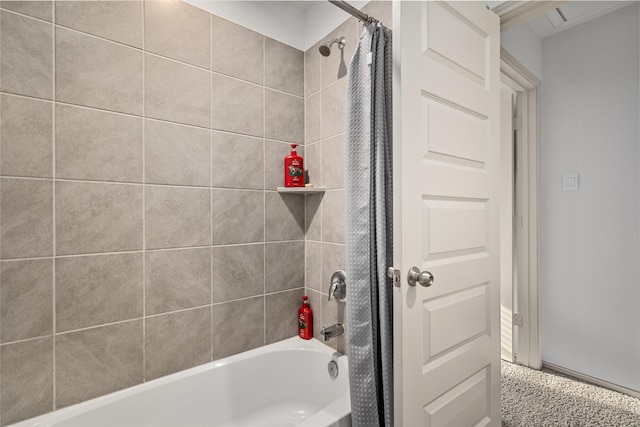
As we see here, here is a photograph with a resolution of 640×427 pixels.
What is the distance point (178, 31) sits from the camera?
1336 mm

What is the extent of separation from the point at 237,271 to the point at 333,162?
31.3 inches

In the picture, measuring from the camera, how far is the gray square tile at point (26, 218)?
984mm

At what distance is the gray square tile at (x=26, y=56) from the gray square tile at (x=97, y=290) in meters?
0.64

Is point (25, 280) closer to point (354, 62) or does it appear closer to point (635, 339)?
point (354, 62)

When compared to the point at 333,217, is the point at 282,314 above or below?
below

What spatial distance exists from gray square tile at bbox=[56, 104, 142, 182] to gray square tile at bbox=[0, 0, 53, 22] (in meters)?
0.33

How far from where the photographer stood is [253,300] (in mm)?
1576

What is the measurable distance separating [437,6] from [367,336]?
48.1 inches

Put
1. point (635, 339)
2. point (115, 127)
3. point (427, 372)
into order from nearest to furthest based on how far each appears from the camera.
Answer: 1. point (427, 372)
2. point (115, 127)
3. point (635, 339)

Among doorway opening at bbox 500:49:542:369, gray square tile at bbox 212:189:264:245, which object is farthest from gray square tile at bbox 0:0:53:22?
doorway opening at bbox 500:49:542:369

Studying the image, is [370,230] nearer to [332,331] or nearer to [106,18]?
[332,331]

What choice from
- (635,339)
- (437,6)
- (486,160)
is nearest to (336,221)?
(486,160)

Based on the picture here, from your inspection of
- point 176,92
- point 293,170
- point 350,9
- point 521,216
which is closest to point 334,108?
point 293,170

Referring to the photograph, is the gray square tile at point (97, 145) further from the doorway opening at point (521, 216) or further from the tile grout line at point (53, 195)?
the doorway opening at point (521, 216)
